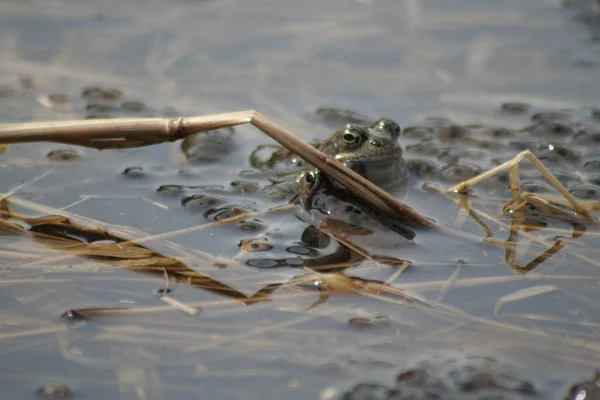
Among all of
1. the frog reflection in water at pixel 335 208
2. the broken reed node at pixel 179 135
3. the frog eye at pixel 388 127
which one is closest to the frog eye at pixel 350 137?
the frog eye at pixel 388 127

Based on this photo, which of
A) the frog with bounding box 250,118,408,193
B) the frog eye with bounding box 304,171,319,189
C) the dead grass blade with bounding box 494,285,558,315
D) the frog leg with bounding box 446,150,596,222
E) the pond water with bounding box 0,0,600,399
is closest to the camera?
the pond water with bounding box 0,0,600,399

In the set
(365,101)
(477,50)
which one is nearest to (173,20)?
(365,101)

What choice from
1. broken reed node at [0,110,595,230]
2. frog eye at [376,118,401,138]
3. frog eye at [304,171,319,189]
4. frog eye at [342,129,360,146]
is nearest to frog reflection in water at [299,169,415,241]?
frog eye at [304,171,319,189]

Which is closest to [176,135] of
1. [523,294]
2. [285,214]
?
[285,214]

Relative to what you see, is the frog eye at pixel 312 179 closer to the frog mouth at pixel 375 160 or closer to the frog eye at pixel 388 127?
the frog mouth at pixel 375 160

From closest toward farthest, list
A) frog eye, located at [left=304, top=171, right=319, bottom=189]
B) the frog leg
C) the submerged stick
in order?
the submerged stick → the frog leg → frog eye, located at [left=304, top=171, right=319, bottom=189]

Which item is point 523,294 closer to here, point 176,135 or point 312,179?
point 312,179

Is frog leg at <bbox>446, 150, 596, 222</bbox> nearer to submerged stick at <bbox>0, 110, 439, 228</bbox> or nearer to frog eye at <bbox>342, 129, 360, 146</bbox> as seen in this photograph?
submerged stick at <bbox>0, 110, 439, 228</bbox>
